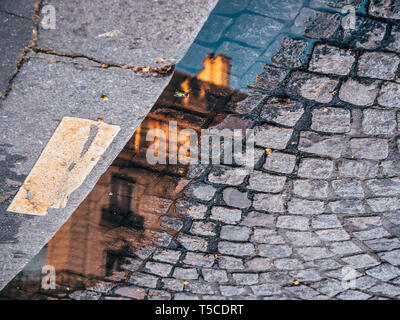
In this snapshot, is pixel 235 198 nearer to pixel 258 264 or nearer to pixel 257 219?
pixel 257 219

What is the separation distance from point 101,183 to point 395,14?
7.78 feet

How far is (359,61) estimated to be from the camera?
1.62 meters

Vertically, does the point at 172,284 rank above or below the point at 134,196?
below

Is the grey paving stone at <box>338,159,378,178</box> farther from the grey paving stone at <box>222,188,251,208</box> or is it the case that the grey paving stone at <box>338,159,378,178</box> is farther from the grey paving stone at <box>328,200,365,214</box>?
the grey paving stone at <box>222,188,251,208</box>

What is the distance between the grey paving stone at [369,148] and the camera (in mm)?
1916

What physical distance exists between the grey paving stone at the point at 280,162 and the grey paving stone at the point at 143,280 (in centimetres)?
185

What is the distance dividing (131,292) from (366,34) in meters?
3.33

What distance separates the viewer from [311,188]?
213 centimetres

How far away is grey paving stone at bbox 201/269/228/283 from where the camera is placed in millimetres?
2767

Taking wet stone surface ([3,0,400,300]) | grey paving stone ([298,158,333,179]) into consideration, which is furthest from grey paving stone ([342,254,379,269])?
grey paving stone ([298,158,333,179])

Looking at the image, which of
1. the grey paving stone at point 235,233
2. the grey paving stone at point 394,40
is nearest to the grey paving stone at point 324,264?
the grey paving stone at point 235,233

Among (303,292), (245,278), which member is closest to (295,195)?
(245,278)
